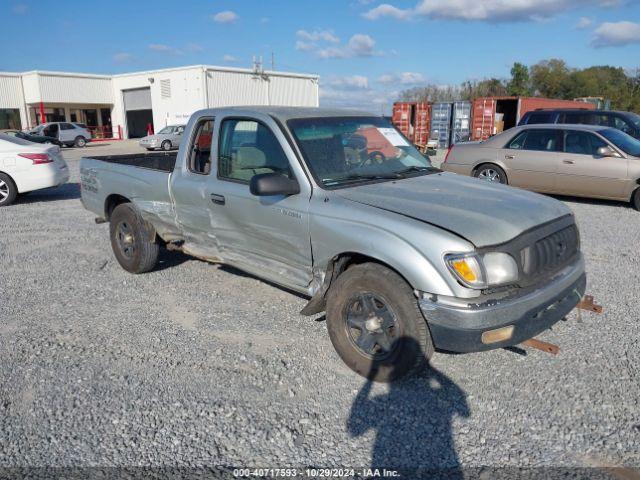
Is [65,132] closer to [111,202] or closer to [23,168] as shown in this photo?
[23,168]

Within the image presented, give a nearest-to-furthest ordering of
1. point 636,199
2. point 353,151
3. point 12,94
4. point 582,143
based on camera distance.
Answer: point 353,151 < point 636,199 < point 582,143 < point 12,94

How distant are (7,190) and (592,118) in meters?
14.5

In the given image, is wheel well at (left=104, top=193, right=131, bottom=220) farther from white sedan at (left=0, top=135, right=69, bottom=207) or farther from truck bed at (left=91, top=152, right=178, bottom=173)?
white sedan at (left=0, top=135, right=69, bottom=207)

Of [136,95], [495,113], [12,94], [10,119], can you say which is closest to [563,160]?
[495,113]

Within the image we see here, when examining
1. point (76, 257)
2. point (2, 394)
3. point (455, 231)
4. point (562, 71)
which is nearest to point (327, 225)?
point (455, 231)

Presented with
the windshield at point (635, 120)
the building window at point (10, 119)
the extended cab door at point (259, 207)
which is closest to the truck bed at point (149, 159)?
the extended cab door at point (259, 207)

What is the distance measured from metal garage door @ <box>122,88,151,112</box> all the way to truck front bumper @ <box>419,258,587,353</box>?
A: 46603 mm

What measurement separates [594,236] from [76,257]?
7.18m

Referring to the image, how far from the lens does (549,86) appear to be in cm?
6638

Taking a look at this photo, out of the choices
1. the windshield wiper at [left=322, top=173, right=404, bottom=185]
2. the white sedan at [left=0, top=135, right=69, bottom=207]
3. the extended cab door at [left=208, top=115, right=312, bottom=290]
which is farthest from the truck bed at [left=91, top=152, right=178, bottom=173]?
the white sedan at [left=0, top=135, right=69, bottom=207]

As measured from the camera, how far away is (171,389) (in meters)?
3.62

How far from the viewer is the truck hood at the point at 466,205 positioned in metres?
3.31

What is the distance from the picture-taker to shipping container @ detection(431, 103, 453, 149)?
2667 cm

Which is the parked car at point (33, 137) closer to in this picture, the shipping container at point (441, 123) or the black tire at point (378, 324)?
the shipping container at point (441, 123)
